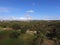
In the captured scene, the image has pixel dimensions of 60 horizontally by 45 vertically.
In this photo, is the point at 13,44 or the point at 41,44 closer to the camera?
the point at 41,44

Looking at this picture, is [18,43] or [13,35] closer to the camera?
[18,43]

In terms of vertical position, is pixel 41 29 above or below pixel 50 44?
above

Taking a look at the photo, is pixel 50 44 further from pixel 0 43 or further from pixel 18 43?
pixel 0 43

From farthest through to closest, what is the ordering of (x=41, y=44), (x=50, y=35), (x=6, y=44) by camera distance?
1. (x=50, y=35)
2. (x=6, y=44)
3. (x=41, y=44)

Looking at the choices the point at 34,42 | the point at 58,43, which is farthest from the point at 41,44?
the point at 58,43

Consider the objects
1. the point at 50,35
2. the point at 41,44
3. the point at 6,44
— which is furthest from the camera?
the point at 50,35

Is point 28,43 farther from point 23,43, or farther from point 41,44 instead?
point 41,44

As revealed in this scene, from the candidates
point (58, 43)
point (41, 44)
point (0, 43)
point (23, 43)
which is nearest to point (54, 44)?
point (58, 43)

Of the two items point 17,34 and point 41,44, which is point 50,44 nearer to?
point 41,44
